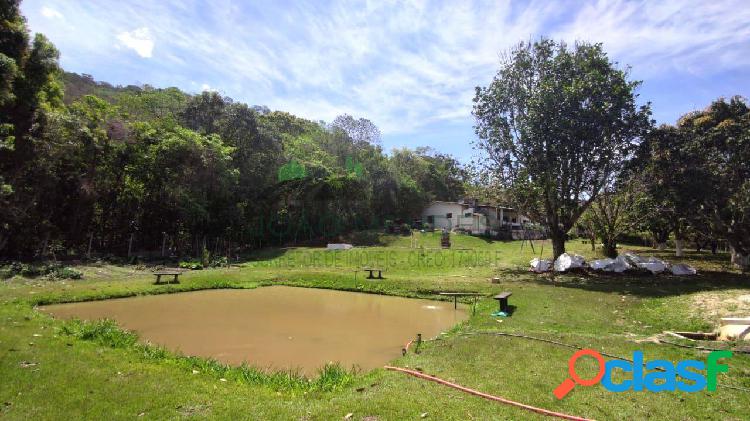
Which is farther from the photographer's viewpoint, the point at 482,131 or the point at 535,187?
the point at 482,131

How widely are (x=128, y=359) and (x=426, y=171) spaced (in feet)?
165

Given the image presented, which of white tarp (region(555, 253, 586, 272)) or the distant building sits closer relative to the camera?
white tarp (region(555, 253, 586, 272))

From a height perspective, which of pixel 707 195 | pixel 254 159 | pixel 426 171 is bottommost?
pixel 707 195

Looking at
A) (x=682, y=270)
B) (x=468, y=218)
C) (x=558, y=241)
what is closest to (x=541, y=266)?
(x=558, y=241)

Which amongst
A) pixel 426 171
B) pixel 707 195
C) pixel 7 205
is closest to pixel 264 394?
pixel 7 205

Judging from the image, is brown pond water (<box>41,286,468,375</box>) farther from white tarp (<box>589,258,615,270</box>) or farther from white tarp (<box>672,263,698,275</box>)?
white tarp (<box>672,263,698,275</box>)

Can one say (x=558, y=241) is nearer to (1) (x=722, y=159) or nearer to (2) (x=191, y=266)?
(1) (x=722, y=159)

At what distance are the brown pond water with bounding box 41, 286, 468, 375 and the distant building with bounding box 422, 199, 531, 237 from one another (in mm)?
29033

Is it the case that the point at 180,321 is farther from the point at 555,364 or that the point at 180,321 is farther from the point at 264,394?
the point at 555,364

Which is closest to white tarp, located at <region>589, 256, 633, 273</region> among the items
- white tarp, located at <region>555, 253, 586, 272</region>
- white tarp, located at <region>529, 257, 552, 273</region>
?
white tarp, located at <region>555, 253, 586, 272</region>

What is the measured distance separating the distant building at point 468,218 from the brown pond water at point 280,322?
29033 mm

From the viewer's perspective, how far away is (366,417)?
4.95 meters

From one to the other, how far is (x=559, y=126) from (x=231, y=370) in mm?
17656

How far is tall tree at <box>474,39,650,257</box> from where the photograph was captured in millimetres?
19172
